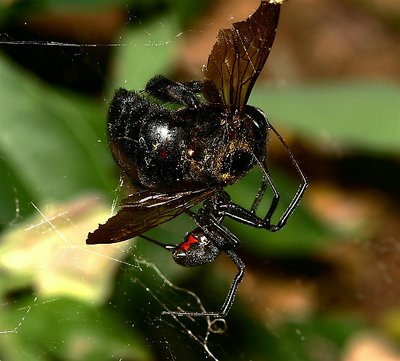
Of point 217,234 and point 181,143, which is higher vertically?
point 181,143

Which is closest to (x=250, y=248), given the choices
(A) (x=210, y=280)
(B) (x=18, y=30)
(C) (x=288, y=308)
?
(A) (x=210, y=280)

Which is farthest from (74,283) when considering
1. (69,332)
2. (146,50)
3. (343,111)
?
→ (343,111)

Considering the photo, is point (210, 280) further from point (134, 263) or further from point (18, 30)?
point (18, 30)

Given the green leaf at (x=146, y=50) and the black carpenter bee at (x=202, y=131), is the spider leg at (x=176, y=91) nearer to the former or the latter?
the black carpenter bee at (x=202, y=131)

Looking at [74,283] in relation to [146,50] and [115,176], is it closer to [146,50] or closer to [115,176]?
[115,176]

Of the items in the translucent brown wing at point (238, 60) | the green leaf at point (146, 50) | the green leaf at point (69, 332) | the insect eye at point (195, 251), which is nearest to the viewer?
the translucent brown wing at point (238, 60)

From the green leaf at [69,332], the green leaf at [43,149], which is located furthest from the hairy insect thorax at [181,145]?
the green leaf at [43,149]
